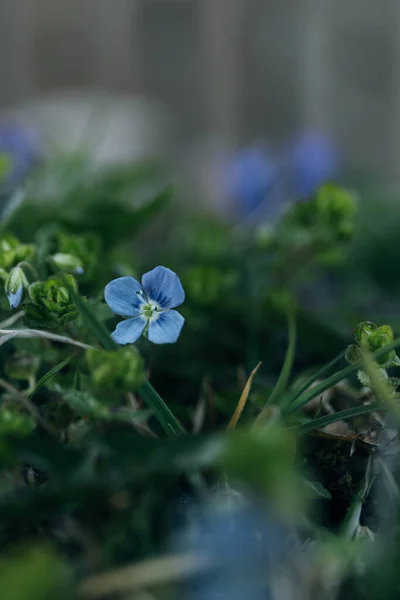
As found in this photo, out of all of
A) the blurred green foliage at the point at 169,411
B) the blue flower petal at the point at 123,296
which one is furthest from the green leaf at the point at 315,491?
the blue flower petal at the point at 123,296

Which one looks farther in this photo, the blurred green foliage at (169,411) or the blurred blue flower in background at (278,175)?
the blurred blue flower in background at (278,175)

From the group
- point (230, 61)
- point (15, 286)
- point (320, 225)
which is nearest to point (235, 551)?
point (15, 286)

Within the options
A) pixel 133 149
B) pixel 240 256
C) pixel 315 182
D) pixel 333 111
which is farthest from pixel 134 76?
pixel 240 256

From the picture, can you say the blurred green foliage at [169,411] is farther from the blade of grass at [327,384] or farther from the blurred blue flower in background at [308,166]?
the blurred blue flower in background at [308,166]

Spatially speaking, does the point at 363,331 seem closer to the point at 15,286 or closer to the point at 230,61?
the point at 15,286

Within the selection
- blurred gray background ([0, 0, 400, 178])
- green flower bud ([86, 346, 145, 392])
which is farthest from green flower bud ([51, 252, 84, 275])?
blurred gray background ([0, 0, 400, 178])

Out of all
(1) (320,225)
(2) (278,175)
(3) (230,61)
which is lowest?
(3) (230,61)

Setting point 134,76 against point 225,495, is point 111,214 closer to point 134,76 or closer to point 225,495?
point 225,495
